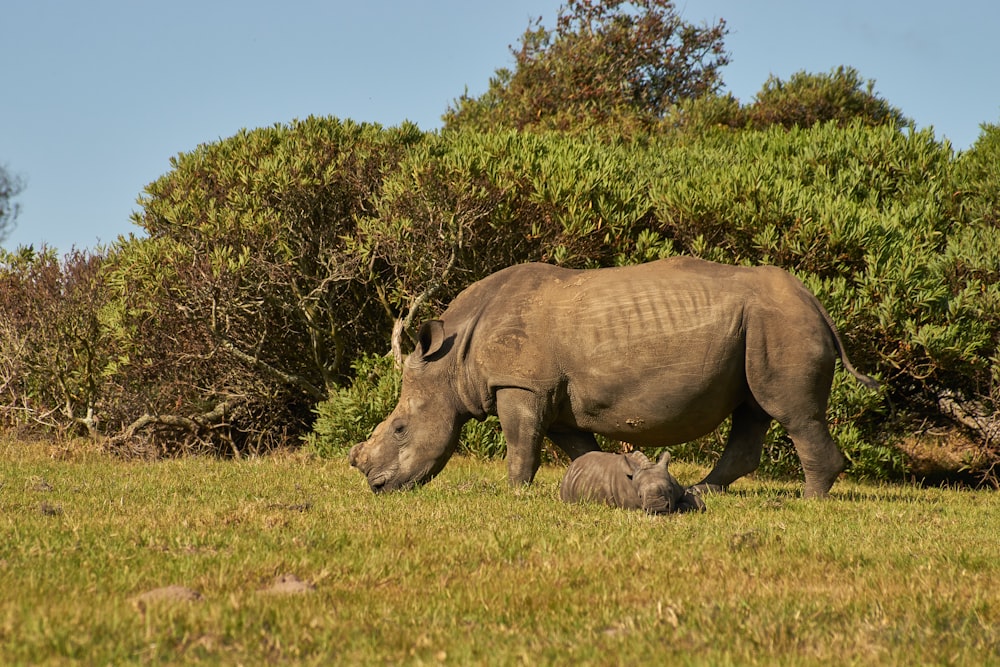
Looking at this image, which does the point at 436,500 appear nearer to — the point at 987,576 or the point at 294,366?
the point at 987,576

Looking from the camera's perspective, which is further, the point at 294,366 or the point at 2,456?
the point at 294,366

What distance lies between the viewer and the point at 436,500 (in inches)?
377

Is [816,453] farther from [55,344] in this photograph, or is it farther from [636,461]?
[55,344]

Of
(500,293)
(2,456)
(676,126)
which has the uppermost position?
(676,126)

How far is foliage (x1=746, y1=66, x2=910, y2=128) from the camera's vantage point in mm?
26375

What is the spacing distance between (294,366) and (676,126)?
11.5m

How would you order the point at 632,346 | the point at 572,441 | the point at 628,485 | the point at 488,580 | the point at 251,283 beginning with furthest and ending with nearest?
the point at 251,283, the point at 572,441, the point at 632,346, the point at 628,485, the point at 488,580

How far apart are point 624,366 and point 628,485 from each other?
1371mm

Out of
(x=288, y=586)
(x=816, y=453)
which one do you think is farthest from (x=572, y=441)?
(x=288, y=586)

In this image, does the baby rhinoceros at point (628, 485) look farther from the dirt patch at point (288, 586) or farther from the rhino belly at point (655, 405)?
the dirt patch at point (288, 586)

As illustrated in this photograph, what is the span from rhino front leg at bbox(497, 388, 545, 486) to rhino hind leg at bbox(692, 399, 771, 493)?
1678 millimetres

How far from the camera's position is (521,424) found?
33.7 feet

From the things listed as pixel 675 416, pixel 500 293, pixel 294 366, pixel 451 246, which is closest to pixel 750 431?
pixel 675 416

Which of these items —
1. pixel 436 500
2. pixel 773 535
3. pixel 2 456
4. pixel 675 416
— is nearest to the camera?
pixel 773 535
